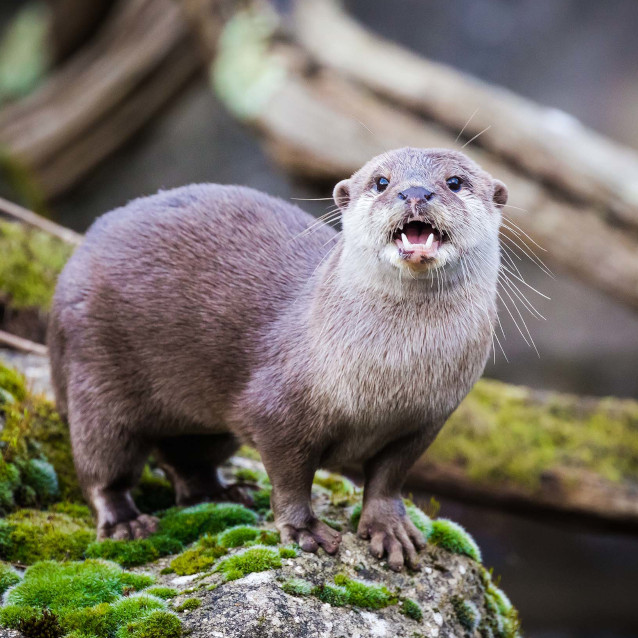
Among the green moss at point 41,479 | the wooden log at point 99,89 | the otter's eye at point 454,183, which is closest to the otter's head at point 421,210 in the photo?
the otter's eye at point 454,183

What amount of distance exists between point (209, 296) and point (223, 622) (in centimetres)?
133

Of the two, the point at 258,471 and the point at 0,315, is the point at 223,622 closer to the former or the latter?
the point at 258,471

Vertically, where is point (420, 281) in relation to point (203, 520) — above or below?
above

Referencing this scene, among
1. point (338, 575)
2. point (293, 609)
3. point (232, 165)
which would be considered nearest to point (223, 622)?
point (293, 609)

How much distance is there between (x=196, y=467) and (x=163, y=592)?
1.06 meters

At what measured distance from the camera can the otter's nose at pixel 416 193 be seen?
2713 millimetres

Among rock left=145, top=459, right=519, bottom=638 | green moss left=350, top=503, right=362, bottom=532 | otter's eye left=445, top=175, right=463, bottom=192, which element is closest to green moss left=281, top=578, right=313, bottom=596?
rock left=145, top=459, right=519, bottom=638

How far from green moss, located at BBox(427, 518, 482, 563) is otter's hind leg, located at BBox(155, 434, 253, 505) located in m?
0.91

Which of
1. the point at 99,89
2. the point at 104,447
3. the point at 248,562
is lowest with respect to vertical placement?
the point at 248,562

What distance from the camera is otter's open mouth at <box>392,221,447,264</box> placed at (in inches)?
107

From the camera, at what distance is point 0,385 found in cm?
397

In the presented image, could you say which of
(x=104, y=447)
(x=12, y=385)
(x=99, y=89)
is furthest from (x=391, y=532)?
(x=99, y=89)

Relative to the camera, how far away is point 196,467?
3.90 metres

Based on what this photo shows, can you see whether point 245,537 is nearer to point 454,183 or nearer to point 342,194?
point 342,194
